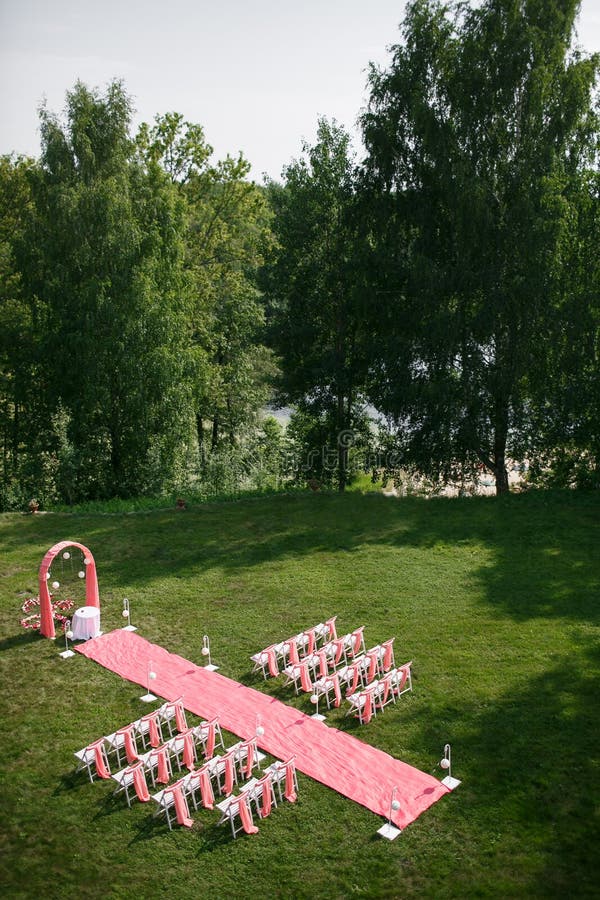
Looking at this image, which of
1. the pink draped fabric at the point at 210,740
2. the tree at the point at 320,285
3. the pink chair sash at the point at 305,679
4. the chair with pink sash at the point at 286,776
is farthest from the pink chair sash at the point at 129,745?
the tree at the point at 320,285

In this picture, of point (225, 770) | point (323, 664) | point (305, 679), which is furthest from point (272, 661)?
point (225, 770)

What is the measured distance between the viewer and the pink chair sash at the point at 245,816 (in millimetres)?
10352

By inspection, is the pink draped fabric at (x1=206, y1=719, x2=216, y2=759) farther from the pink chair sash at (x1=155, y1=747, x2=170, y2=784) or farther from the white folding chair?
the white folding chair

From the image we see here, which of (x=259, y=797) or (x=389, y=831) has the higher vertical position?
(x=259, y=797)

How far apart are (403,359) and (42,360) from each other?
12.8 meters

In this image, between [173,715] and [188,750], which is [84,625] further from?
[188,750]

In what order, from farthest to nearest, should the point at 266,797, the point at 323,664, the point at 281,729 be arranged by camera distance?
the point at 323,664 → the point at 281,729 → the point at 266,797

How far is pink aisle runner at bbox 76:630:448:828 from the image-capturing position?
11086 millimetres

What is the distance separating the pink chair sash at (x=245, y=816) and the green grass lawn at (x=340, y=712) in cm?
22

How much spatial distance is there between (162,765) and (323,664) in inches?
150

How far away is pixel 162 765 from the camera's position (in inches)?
447

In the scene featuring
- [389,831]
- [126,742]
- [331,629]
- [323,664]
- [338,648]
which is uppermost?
[331,629]

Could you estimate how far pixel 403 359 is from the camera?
81.7 feet

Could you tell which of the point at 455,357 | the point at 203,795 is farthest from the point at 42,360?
the point at 203,795
